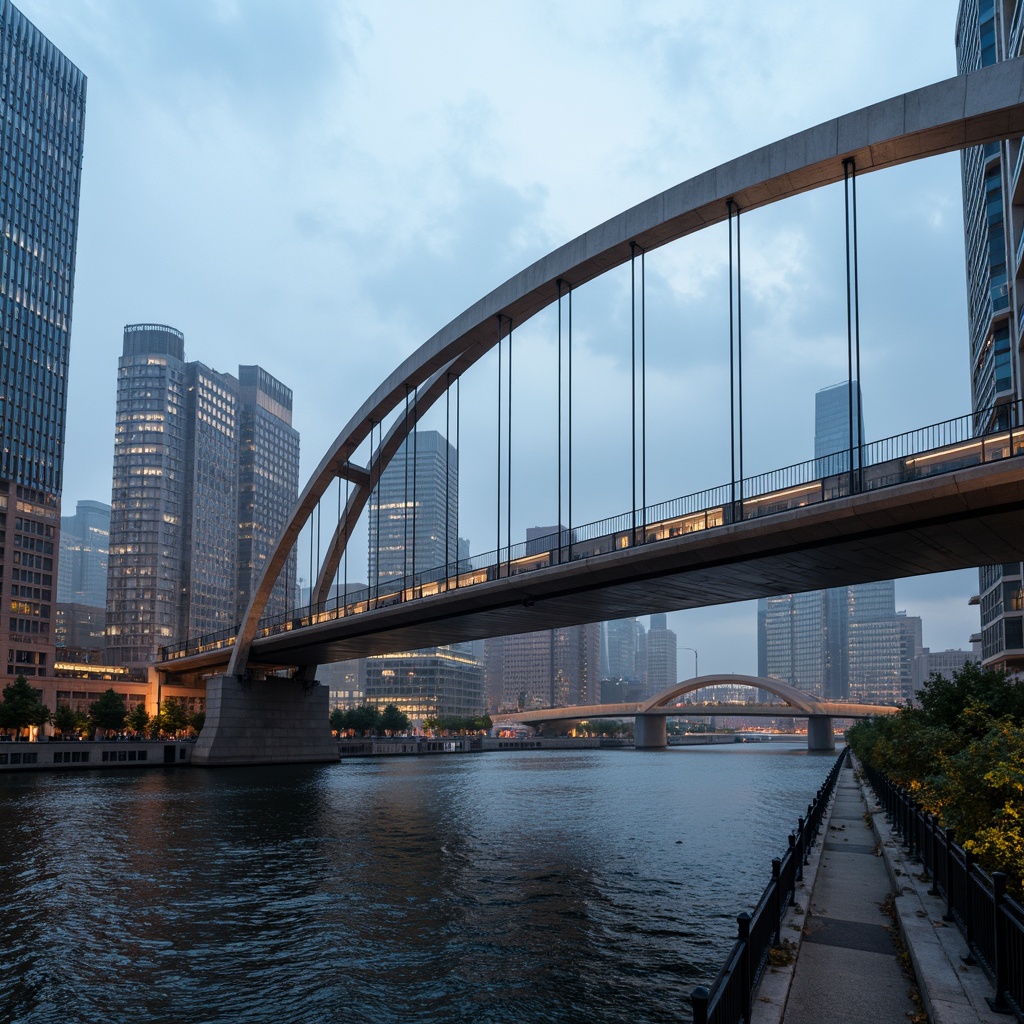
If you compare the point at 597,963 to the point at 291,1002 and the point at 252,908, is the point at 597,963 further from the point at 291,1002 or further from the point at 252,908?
the point at 252,908

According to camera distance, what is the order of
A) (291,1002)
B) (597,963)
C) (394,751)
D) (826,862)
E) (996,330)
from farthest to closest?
1. (394,751)
2. (996,330)
3. (826,862)
4. (597,963)
5. (291,1002)

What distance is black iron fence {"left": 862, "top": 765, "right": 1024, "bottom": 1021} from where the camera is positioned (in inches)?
346

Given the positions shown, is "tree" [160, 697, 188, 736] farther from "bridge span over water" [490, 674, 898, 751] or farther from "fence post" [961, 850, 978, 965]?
"fence post" [961, 850, 978, 965]

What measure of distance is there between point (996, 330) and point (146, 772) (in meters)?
68.8

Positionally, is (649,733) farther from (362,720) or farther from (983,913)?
(983,913)

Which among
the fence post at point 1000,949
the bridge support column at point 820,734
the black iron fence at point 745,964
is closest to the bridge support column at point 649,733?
the bridge support column at point 820,734

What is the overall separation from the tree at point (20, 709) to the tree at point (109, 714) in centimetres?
663

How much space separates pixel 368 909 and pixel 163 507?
174 meters

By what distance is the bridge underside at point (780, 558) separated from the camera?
2566cm

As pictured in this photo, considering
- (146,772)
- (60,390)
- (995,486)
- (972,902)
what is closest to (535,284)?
(995,486)

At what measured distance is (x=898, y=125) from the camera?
28.4 meters

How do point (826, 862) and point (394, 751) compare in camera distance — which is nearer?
point (826, 862)

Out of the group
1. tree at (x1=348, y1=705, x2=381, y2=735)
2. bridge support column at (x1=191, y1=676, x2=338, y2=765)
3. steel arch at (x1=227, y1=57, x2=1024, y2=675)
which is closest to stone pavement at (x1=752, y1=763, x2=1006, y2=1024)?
steel arch at (x1=227, y1=57, x2=1024, y2=675)

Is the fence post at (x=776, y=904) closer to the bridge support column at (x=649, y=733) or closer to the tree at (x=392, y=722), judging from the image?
the tree at (x=392, y=722)
